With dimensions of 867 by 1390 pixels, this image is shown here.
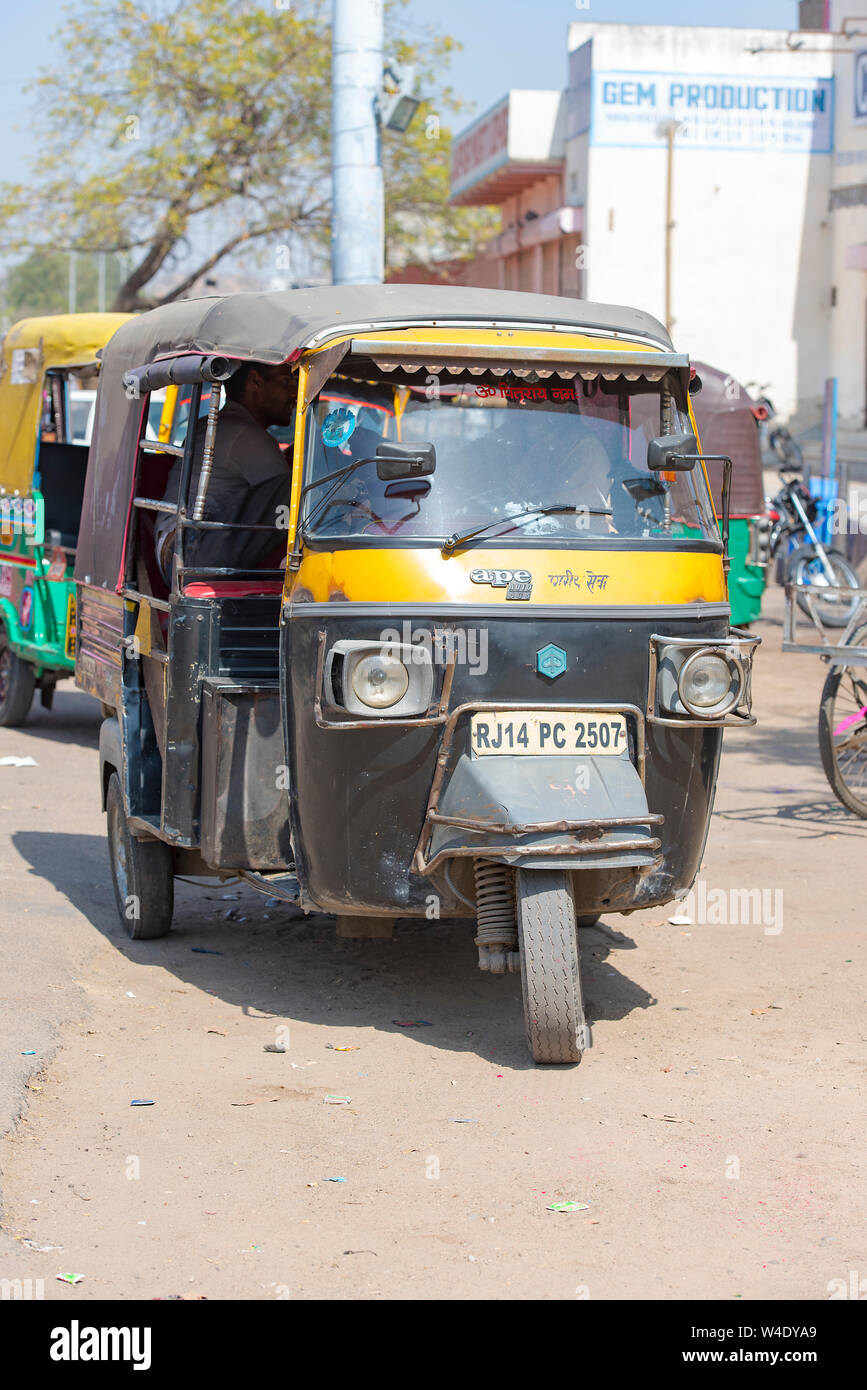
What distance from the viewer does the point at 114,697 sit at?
267 inches

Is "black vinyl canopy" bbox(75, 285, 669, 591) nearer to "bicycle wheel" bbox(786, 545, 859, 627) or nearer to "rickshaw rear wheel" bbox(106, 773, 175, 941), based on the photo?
"rickshaw rear wheel" bbox(106, 773, 175, 941)

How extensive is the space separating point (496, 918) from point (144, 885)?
1.96 meters

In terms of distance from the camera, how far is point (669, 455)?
5.33m

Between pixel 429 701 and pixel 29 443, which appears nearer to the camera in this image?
pixel 429 701

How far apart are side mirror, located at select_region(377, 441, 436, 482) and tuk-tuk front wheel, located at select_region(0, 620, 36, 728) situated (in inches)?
287

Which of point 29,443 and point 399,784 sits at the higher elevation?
point 29,443

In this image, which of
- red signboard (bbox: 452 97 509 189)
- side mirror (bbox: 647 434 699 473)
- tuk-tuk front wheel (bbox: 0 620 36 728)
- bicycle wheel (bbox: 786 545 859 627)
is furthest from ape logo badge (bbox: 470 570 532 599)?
red signboard (bbox: 452 97 509 189)

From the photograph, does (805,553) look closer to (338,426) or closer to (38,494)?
(38,494)

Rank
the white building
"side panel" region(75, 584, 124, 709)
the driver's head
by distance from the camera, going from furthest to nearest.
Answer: the white building → "side panel" region(75, 584, 124, 709) → the driver's head

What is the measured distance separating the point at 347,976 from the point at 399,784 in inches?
54.3

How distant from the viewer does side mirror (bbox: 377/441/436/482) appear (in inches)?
198
